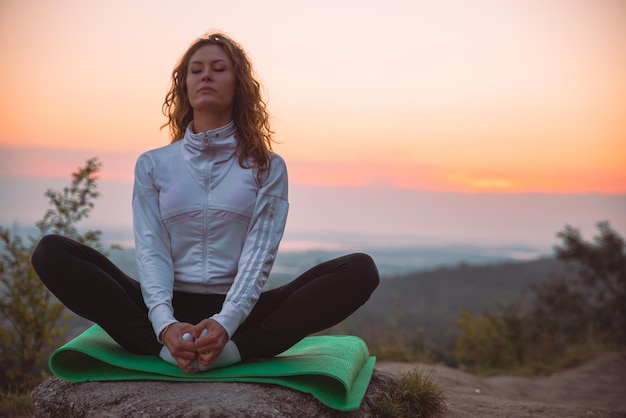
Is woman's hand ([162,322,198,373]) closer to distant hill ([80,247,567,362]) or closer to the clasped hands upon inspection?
the clasped hands

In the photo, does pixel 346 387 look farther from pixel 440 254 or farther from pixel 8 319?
pixel 440 254

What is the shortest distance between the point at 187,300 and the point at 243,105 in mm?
1066

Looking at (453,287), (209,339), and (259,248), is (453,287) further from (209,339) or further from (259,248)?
(209,339)

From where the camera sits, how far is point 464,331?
29.7 ft

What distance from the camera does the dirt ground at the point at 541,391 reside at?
4.35 meters

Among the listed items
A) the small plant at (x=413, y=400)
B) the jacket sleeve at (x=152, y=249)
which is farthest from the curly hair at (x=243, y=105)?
the small plant at (x=413, y=400)

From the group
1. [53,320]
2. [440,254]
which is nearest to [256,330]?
[53,320]

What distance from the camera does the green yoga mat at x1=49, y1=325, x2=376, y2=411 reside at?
303 cm

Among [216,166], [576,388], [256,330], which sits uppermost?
[216,166]

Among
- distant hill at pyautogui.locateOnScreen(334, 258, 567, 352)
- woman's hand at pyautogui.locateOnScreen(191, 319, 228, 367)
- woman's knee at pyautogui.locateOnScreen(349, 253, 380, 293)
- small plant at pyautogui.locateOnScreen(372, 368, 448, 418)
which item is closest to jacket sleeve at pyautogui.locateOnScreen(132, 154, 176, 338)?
woman's hand at pyautogui.locateOnScreen(191, 319, 228, 367)

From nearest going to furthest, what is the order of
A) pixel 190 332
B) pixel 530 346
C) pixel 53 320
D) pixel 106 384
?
1. pixel 190 332
2. pixel 106 384
3. pixel 53 320
4. pixel 530 346

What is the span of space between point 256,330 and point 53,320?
9.52ft

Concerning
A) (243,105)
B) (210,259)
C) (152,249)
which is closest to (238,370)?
(210,259)

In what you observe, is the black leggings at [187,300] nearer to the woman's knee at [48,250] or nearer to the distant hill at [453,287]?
the woman's knee at [48,250]
